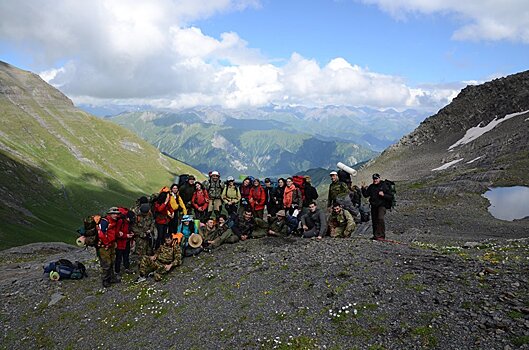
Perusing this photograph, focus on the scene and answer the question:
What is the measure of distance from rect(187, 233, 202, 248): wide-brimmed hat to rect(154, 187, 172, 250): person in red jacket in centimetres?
154

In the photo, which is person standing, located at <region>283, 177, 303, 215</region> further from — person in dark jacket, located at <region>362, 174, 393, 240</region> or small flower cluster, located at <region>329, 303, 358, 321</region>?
small flower cluster, located at <region>329, 303, 358, 321</region>

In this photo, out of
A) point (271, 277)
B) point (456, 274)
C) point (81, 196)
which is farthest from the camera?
point (81, 196)

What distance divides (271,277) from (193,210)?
871 centimetres

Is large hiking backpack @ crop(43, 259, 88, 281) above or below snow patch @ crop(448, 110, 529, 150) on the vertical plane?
below

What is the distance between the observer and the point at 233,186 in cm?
2409

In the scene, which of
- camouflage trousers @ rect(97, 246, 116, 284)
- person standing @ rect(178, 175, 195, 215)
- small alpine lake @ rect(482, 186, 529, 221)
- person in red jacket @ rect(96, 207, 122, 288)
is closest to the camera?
person in red jacket @ rect(96, 207, 122, 288)

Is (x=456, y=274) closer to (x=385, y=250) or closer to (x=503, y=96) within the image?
(x=385, y=250)

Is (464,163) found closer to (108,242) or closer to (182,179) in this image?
(182,179)

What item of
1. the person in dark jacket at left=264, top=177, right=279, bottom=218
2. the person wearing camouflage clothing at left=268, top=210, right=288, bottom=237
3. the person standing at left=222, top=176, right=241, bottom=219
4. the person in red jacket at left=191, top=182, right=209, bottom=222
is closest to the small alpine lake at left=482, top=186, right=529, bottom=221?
the person in dark jacket at left=264, top=177, right=279, bottom=218

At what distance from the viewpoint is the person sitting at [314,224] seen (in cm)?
2161

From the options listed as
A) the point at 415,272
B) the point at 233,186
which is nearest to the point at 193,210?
the point at 233,186

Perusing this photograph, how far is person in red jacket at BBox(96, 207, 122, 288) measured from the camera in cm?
1964

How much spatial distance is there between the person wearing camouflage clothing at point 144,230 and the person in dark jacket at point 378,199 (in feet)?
39.7

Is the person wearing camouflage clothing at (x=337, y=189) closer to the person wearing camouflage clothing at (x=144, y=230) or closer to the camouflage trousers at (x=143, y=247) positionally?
the person wearing camouflage clothing at (x=144, y=230)
